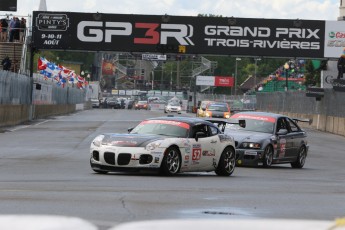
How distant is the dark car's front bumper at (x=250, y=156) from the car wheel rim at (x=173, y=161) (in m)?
4.75

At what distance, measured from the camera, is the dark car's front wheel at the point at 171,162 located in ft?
55.7

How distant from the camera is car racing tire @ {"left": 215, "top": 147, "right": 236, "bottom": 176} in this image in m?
18.6

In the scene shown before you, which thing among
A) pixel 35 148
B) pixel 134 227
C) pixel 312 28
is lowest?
pixel 35 148

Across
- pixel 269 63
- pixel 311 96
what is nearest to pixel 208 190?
pixel 311 96

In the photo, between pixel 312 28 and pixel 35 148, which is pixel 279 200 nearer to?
pixel 35 148

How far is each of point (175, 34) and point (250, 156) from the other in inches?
1197

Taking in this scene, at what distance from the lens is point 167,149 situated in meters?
16.9

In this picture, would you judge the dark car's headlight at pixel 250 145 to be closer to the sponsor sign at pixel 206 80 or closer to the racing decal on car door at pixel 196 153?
the racing decal on car door at pixel 196 153

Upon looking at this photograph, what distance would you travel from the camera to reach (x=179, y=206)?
445 inches

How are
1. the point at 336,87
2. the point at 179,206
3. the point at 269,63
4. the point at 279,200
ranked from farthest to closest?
1. the point at 269,63
2. the point at 336,87
3. the point at 279,200
4. the point at 179,206

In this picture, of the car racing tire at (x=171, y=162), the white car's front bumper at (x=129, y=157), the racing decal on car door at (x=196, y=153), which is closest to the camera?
the white car's front bumper at (x=129, y=157)

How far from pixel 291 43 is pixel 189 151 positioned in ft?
118

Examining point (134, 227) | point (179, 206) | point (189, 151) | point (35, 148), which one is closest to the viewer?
point (134, 227)

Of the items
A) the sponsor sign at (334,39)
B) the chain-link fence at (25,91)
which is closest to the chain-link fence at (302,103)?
the sponsor sign at (334,39)
